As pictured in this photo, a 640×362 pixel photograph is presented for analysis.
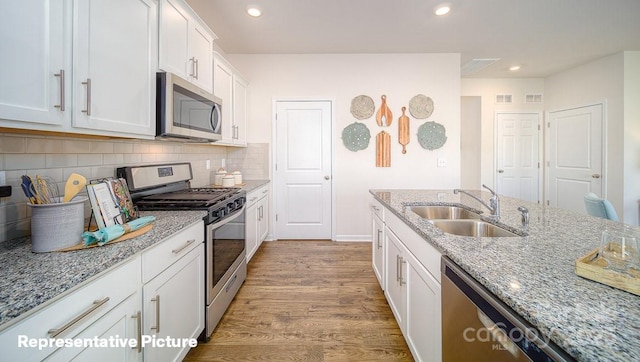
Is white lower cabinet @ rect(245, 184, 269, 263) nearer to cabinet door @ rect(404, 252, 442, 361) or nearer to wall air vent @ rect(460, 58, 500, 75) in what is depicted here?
cabinet door @ rect(404, 252, 442, 361)

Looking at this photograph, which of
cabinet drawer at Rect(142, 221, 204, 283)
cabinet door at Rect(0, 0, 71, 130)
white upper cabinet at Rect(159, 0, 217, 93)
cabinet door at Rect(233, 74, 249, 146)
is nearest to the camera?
cabinet door at Rect(0, 0, 71, 130)

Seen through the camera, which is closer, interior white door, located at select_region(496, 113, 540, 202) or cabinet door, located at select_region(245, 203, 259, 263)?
cabinet door, located at select_region(245, 203, 259, 263)

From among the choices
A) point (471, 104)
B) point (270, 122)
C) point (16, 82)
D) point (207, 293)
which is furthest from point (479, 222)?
point (471, 104)

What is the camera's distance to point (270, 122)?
12.2 ft

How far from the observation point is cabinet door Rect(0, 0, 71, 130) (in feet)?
2.80

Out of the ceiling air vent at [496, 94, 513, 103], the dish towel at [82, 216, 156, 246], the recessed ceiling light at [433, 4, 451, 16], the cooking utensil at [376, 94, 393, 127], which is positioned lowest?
the dish towel at [82, 216, 156, 246]

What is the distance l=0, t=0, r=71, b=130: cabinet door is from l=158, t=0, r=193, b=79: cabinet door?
662 millimetres

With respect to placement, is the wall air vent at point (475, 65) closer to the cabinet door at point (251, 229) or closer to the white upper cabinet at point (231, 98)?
the white upper cabinet at point (231, 98)

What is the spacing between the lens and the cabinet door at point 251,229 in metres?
2.63

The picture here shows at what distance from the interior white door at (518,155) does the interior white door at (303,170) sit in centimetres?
341

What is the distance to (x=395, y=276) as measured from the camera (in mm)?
1749

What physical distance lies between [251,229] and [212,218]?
1.15 meters

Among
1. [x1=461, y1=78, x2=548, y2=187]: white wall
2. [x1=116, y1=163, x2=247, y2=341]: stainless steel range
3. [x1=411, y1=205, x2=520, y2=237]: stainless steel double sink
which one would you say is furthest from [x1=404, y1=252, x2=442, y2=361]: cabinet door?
[x1=461, y1=78, x2=548, y2=187]: white wall

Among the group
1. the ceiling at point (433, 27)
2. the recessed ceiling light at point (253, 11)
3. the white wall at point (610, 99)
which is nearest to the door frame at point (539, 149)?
the white wall at point (610, 99)
